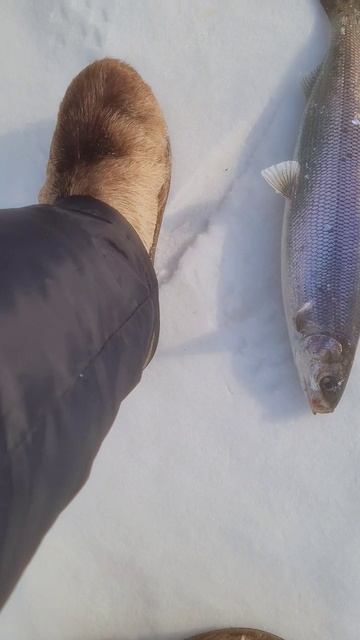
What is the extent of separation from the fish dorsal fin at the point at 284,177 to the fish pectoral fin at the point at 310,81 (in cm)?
26

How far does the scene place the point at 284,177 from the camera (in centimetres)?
165

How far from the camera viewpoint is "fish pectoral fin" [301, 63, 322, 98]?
1.74m

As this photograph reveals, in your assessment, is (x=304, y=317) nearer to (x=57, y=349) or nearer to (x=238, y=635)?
(x=57, y=349)

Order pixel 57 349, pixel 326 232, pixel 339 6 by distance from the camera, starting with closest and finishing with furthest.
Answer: pixel 57 349
pixel 326 232
pixel 339 6

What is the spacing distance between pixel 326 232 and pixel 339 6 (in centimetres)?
72

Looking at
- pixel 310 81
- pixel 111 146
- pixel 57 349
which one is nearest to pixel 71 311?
pixel 57 349

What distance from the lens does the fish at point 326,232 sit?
1596 millimetres

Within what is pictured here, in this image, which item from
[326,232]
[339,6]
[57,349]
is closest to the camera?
[57,349]

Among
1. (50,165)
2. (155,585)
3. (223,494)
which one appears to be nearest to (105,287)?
(50,165)

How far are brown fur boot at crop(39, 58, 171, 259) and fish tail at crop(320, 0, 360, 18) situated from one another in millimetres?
625

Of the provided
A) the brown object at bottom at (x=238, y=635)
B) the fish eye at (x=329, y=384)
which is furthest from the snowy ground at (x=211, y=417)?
the fish eye at (x=329, y=384)

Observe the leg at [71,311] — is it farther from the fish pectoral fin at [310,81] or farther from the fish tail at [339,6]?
the fish tail at [339,6]

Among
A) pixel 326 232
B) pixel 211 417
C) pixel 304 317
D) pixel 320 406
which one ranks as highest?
pixel 326 232

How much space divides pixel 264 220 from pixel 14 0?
3.64 ft
